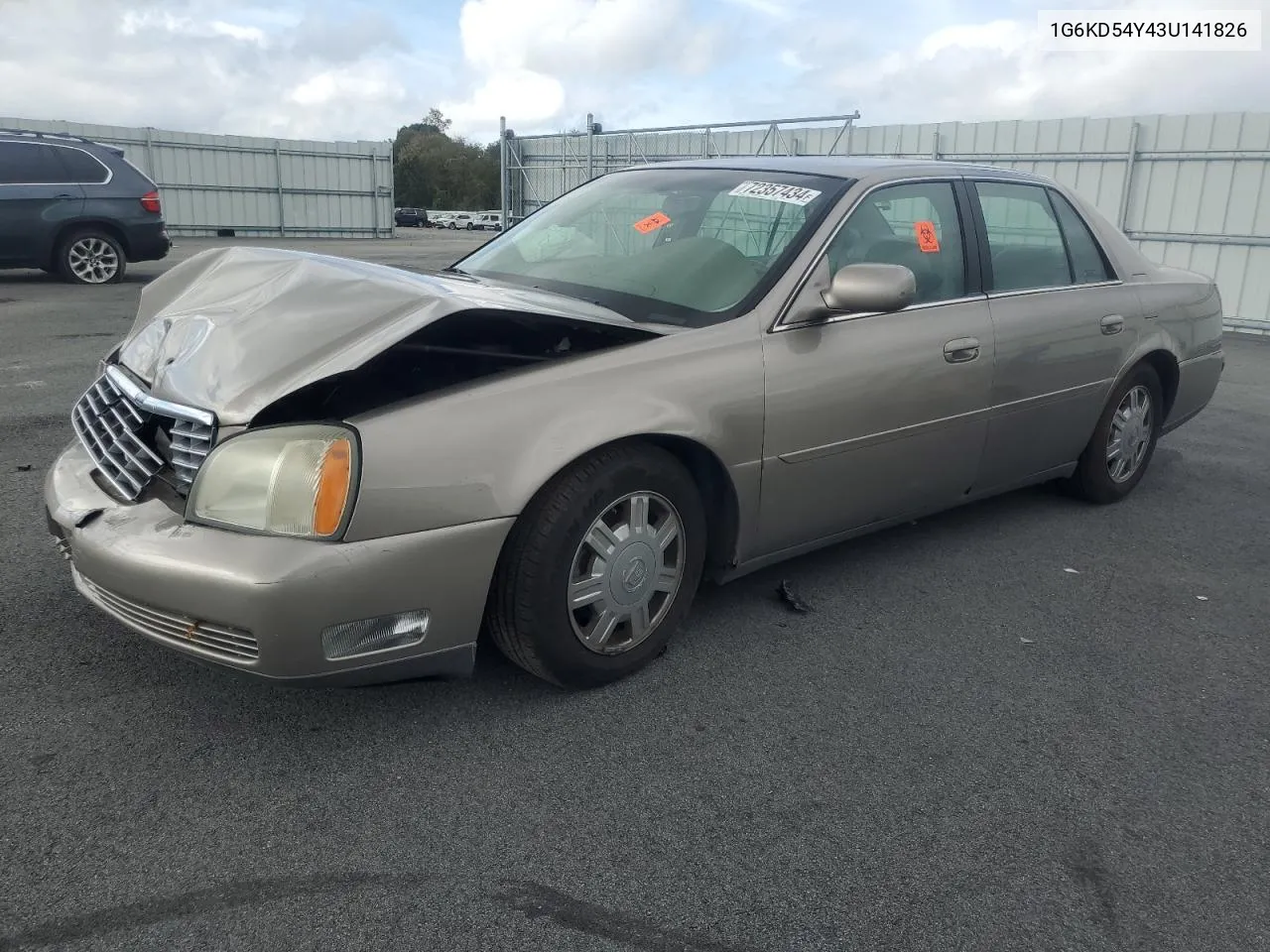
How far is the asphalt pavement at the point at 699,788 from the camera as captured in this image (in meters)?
2.05

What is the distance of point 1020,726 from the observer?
2863mm

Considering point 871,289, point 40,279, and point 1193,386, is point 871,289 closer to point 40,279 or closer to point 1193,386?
point 1193,386

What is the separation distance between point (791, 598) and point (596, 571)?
105 cm

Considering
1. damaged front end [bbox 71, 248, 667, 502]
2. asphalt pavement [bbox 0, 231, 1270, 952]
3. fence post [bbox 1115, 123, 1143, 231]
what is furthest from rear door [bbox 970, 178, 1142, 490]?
fence post [bbox 1115, 123, 1143, 231]

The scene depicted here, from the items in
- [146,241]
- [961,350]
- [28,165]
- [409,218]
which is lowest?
[961,350]

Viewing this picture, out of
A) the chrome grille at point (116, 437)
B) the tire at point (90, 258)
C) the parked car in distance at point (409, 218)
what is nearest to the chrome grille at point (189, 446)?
the chrome grille at point (116, 437)

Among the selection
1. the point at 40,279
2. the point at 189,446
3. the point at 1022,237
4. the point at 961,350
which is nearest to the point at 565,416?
the point at 189,446

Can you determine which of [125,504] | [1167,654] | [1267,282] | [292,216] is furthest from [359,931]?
[292,216]

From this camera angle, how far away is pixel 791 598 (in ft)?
11.9

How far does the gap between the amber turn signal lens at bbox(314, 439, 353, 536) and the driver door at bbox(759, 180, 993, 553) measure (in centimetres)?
134

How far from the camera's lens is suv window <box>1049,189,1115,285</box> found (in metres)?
4.60

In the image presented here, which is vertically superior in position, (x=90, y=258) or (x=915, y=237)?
(x=915, y=237)

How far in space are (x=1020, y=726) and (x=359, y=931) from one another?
1825 millimetres

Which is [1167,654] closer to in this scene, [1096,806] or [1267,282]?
[1096,806]
